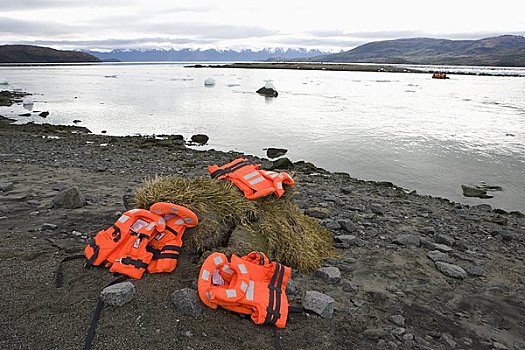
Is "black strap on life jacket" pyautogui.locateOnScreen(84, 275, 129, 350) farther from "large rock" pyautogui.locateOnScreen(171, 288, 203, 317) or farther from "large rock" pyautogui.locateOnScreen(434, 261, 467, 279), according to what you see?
"large rock" pyautogui.locateOnScreen(434, 261, 467, 279)

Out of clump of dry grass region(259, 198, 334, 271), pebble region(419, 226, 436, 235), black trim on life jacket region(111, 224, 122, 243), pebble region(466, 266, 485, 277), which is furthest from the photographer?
pebble region(419, 226, 436, 235)

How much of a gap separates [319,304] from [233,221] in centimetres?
174

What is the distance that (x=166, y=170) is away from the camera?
1278 centimetres

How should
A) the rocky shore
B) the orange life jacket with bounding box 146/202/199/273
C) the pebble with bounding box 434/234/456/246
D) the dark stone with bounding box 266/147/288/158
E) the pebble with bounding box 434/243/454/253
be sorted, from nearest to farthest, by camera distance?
the rocky shore < the orange life jacket with bounding box 146/202/199/273 < the pebble with bounding box 434/243/454/253 < the pebble with bounding box 434/234/456/246 < the dark stone with bounding box 266/147/288/158

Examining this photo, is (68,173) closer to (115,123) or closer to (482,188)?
(482,188)

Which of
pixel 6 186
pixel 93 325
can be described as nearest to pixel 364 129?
pixel 6 186

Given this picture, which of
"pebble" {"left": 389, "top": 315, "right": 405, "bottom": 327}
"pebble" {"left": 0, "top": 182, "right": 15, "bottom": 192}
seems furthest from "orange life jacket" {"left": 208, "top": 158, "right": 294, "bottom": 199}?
"pebble" {"left": 0, "top": 182, "right": 15, "bottom": 192}

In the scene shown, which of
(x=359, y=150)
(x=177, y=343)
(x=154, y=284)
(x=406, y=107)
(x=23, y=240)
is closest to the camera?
(x=177, y=343)

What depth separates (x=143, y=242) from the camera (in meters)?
4.90

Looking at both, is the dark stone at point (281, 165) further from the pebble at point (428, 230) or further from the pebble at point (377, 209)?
the pebble at point (428, 230)

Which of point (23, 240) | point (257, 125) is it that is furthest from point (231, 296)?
point (257, 125)

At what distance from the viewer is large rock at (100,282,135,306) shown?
13.9 ft

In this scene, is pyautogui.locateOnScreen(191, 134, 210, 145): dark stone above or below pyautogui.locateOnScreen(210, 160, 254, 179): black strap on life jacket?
below

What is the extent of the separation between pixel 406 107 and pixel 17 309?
35.5 meters
